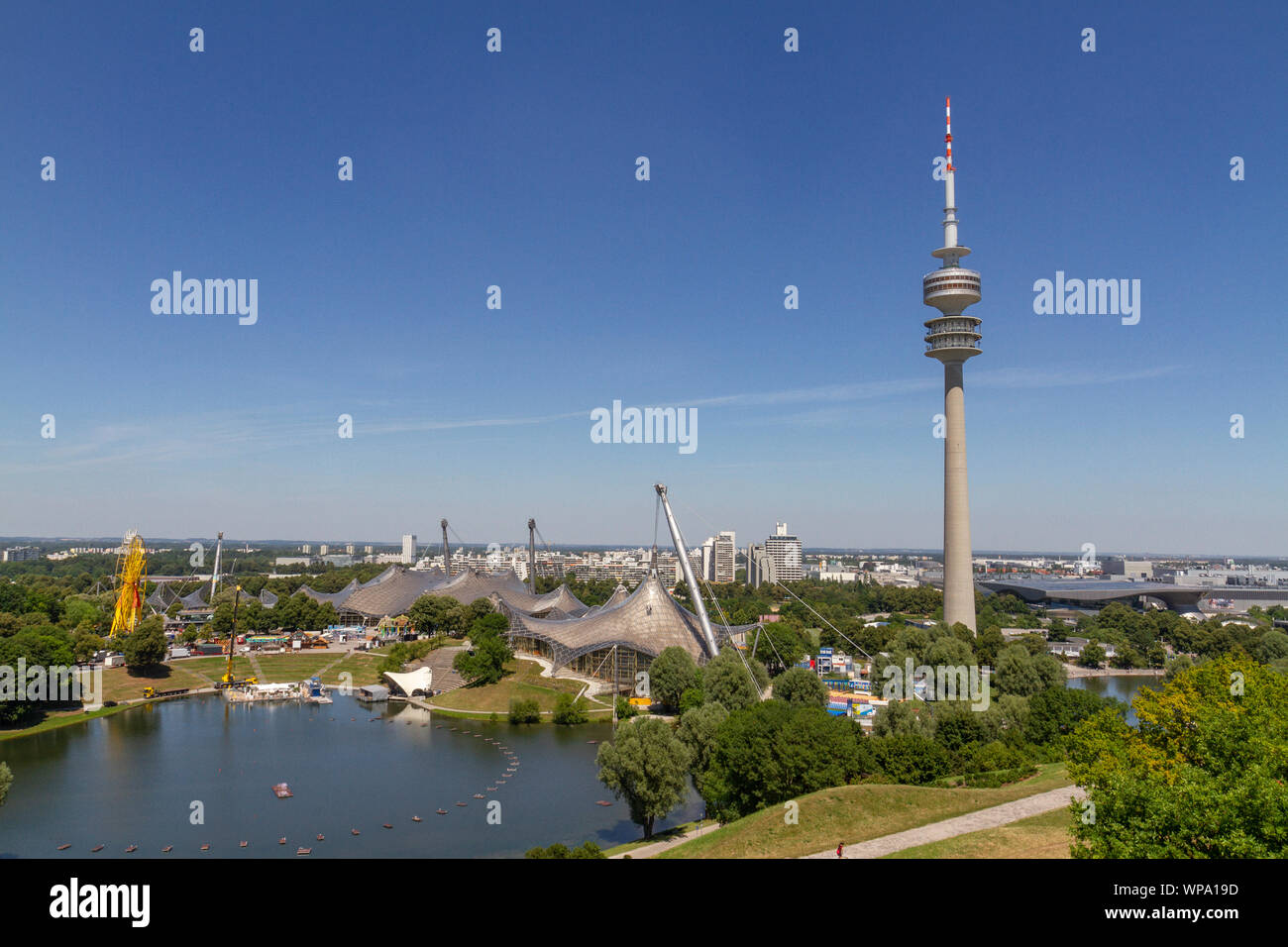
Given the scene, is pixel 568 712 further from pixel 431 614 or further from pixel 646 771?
pixel 431 614

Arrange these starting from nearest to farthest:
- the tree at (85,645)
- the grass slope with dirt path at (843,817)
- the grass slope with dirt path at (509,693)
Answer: the grass slope with dirt path at (843,817), the grass slope with dirt path at (509,693), the tree at (85,645)

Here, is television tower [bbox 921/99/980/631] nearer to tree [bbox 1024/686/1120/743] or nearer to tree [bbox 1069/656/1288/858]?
tree [bbox 1024/686/1120/743]

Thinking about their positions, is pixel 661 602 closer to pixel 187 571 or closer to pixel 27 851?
pixel 27 851

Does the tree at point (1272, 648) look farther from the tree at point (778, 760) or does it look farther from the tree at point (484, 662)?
the tree at point (484, 662)

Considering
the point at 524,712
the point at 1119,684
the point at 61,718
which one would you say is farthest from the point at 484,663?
the point at 1119,684

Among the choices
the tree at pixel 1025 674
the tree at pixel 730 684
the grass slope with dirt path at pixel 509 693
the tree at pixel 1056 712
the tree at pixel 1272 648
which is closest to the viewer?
the tree at pixel 1056 712

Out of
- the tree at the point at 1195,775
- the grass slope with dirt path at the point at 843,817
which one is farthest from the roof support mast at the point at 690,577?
the tree at the point at 1195,775
